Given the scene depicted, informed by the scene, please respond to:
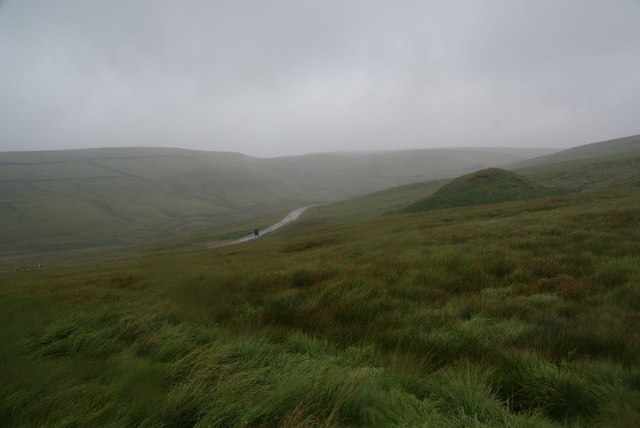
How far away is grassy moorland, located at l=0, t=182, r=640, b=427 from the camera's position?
203 centimetres

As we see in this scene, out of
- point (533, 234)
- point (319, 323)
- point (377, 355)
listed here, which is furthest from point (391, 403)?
point (533, 234)

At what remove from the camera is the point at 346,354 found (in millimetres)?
3014

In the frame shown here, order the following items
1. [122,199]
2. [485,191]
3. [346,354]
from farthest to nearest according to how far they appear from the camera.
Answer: [122,199], [485,191], [346,354]

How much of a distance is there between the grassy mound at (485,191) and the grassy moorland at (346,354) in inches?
1291

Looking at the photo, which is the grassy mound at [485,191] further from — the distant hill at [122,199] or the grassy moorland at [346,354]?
the distant hill at [122,199]

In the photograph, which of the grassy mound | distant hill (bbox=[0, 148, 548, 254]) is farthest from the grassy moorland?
distant hill (bbox=[0, 148, 548, 254])

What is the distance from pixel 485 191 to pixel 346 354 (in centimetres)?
4029

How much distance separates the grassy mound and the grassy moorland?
1291 inches

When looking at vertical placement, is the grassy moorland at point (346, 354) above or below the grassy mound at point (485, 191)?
above

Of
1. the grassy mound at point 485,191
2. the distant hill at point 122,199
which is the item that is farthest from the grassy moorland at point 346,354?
the distant hill at point 122,199

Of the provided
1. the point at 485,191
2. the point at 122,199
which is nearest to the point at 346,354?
the point at 485,191

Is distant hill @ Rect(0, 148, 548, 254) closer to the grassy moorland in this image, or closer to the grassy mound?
the grassy mound

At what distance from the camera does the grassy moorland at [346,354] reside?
203 centimetres

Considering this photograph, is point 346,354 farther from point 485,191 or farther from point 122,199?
point 122,199
